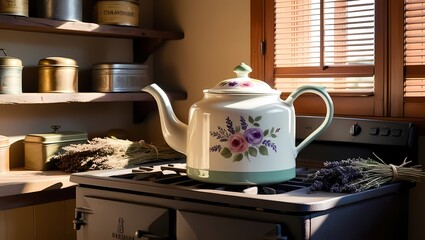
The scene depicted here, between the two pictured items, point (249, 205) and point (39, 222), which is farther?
point (39, 222)

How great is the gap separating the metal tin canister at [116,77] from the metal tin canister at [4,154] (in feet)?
1.52

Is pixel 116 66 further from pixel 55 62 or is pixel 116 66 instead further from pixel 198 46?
pixel 198 46

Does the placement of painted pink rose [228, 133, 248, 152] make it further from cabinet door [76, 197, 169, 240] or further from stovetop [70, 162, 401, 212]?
cabinet door [76, 197, 169, 240]

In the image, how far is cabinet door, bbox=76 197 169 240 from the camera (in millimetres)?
1718

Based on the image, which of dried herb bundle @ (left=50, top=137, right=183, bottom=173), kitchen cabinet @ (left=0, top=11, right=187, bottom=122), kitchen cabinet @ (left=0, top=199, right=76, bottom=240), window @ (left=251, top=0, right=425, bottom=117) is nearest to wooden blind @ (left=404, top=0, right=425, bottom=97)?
window @ (left=251, top=0, right=425, bottom=117)

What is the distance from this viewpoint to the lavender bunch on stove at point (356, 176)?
1.66m

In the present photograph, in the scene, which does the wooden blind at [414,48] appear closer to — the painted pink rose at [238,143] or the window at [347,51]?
the window at [347,51]

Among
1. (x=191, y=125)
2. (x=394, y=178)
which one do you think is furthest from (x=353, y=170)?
(x=191, y=125)

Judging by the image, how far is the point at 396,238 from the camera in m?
1.90

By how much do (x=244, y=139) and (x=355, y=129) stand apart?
611mm

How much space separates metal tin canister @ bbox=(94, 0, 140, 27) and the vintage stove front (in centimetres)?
80

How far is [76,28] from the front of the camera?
8.14ft

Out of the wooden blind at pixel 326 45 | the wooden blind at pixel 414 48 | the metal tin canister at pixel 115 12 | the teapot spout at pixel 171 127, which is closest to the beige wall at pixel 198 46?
the wooden blind at pixel 326 45

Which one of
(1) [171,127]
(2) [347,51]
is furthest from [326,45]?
(1) [171,127]
